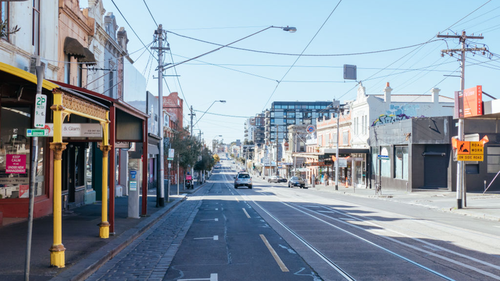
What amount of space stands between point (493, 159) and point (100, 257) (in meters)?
33.3

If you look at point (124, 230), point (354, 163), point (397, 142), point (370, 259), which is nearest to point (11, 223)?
point (124, 230)

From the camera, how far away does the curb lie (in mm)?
8016

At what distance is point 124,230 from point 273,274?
7.08 meters

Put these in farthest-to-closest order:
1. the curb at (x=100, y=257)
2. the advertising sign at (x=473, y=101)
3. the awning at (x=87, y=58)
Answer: the advertising sign at (x=473, y=101) < the awning at (x=87, y=58) < the curb at (x=100, y=257)

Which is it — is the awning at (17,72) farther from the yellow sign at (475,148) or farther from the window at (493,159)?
the window at (493,159)

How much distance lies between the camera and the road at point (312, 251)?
847 centimetres

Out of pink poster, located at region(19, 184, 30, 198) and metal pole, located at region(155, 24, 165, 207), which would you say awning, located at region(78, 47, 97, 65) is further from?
pink poster, located at region(19, 184, 30, 198)

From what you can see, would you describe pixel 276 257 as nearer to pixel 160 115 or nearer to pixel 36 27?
pixel 36 27

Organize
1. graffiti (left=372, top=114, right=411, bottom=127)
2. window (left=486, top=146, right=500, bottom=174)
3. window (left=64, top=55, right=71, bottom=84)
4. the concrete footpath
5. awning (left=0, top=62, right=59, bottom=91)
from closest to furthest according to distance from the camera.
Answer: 1. awning (left=0, top=62, right=59, bottom=91)
2. the concrete footpath
3. window (left=64, top=55, right=71, bottom=84)
4. window (left=486, top=146, right=500, bottom=174)
5. graffiti (left=372, top=114, right=411, bottom=127)

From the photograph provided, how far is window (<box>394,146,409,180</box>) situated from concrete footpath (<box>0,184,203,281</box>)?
27090 millimetres

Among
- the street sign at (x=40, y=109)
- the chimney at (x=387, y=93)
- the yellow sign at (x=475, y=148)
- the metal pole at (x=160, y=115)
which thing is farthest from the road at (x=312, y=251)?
the chimney at (x=387, y=93)

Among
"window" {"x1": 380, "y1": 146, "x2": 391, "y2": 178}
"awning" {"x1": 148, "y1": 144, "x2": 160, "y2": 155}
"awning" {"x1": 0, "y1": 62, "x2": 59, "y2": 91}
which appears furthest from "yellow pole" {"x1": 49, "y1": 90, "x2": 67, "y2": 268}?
"window" {"x1": 380, "y1": 146, "x2": 391, "y2": 178}

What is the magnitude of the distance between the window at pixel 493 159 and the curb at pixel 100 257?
29012 mm

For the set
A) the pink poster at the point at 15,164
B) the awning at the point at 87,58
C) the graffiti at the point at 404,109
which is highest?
the graffiti at the point at 404,109
